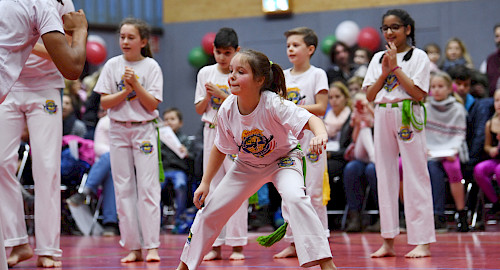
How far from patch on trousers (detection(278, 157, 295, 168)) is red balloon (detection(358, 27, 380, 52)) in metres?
7.45

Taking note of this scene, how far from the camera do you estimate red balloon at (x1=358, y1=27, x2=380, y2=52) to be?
35.9ft

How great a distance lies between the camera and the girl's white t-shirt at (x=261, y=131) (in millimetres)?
3688

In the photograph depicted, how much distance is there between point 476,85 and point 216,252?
435cm

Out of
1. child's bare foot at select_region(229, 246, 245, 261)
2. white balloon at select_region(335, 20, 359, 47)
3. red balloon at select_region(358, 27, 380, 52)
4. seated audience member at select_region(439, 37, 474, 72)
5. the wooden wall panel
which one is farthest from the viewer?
the wooden wall panel

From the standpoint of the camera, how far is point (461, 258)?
4.67 meters

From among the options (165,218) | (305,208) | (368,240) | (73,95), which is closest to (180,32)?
(73,95)

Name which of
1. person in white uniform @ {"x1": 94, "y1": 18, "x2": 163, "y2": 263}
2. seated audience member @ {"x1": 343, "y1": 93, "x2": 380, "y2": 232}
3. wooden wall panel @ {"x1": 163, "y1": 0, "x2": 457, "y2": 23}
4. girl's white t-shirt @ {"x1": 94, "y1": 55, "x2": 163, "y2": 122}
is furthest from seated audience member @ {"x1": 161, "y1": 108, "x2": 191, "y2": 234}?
wooden wall panel @ {"x1": 163, "y1": 0, "x2": 457, "y2": 23}

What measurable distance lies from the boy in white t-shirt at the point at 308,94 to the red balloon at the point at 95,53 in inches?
271

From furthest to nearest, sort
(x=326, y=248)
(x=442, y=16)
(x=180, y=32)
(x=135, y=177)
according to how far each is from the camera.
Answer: (x=180, y=32) < (x=442, y=16) < (x=135, y=177) < (x=326, y=248)

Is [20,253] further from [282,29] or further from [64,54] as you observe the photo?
[282,29]

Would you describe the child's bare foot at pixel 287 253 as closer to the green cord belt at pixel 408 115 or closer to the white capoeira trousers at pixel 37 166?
the green cord belt at pixel 408 115

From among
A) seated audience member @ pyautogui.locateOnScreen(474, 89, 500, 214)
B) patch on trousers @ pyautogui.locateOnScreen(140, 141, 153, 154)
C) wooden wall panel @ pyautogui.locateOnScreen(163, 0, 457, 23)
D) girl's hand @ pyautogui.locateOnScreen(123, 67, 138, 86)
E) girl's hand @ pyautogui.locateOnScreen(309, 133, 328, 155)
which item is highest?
wooden wall panel @ pyautogui.locateOnScreen(163, 0, 457, 23)

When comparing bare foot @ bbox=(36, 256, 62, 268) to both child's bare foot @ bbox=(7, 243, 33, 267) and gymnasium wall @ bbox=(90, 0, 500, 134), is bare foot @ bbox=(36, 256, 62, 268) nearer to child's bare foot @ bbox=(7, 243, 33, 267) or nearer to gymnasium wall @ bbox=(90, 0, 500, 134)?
child's bare foot @ bbox=(7, 243, 33, 267)

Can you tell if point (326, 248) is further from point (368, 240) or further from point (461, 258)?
point (368, 240)
